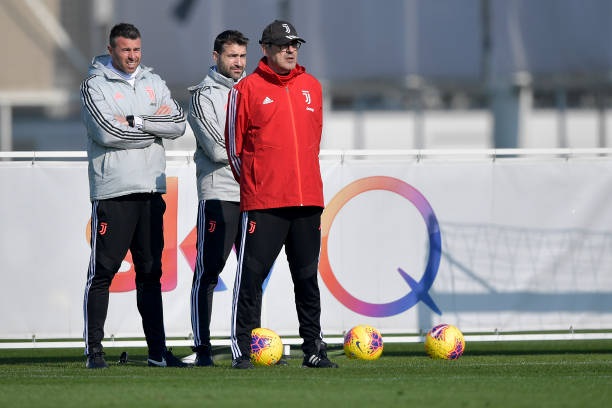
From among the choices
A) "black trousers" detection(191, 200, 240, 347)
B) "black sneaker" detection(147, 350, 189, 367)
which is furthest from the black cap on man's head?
"black sneaker" detection(147, 350, 189, 367)

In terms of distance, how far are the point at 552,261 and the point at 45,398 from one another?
526 centimetres

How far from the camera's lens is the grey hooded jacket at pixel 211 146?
973cm

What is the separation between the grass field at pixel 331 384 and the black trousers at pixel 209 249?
1.36ft

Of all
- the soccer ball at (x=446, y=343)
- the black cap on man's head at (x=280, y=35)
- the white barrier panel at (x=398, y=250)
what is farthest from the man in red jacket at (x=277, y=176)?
the white barrier panel at (x=398, y=250)

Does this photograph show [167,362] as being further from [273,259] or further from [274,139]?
[274,139]

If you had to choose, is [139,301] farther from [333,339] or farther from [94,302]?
[333,339]

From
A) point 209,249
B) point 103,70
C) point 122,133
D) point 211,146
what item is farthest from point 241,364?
point 103,70

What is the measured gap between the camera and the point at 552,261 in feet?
36.9

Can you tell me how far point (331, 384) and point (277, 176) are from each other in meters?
1.59

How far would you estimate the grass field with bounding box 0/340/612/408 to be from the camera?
714cm

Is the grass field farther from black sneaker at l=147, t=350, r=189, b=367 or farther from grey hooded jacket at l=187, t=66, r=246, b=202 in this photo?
grey hooded jacket at l=187, t=66, r=246, b=202

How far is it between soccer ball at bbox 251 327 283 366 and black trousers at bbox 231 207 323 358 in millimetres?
260

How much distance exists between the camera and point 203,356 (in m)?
9.77

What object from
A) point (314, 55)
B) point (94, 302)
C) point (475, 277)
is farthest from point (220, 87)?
point (314, 55)
